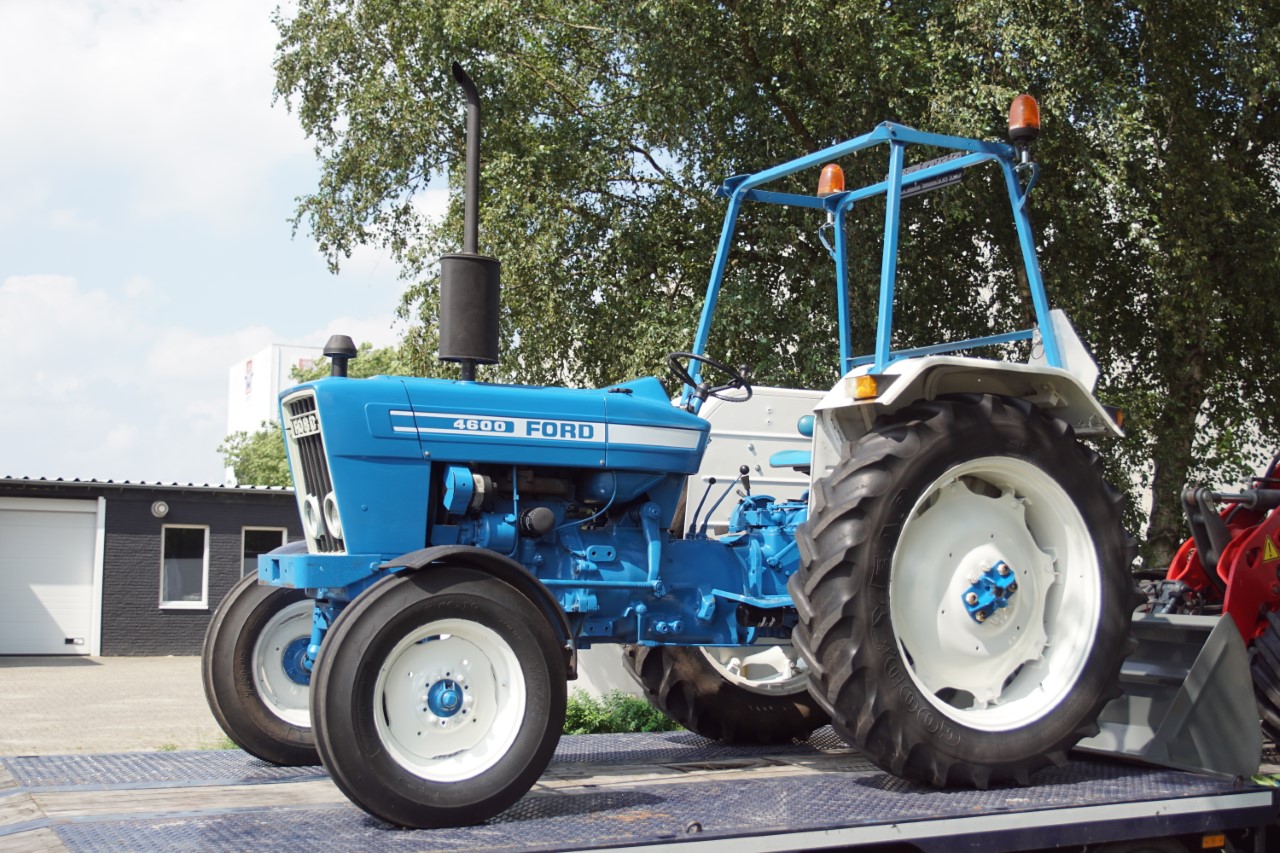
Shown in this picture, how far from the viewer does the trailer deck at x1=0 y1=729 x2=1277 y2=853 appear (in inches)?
125

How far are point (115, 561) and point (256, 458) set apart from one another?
32.3 metres

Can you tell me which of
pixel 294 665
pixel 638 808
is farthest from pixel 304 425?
pixel 638 808

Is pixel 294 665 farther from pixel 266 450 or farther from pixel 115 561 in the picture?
pixel 266 450

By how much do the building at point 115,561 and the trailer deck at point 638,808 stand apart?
16835 mm

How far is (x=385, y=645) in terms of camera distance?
11.6 ft

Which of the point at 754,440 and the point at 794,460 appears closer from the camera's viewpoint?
the point at 794,460

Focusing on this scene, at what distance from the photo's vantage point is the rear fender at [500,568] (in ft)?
11.9

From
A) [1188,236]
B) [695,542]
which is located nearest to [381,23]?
[1188,236]

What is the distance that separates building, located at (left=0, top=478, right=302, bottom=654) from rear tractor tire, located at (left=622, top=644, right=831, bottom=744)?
1615 centimetres

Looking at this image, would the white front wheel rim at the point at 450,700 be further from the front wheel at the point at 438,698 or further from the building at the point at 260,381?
the building at the point at 260,381

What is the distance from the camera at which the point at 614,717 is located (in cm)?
709

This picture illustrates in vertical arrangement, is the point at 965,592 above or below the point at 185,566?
above

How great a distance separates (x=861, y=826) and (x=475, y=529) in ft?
5.32

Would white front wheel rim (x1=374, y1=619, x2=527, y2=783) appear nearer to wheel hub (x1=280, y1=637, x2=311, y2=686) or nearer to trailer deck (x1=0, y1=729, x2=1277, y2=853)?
trailer deck (x1=0, y1=729, x2=1277, y2=853)
